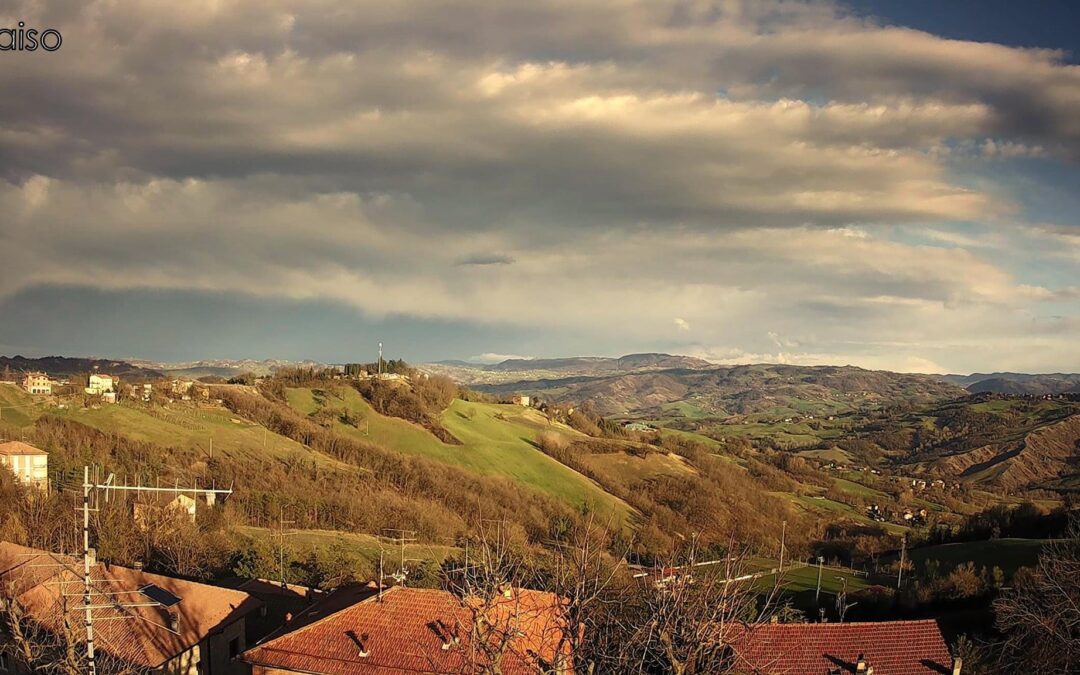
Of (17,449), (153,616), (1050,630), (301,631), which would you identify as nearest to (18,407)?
(17,449)

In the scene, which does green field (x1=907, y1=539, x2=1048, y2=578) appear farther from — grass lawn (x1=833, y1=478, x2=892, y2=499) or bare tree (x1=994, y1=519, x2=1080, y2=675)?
grass lawn (x1=833, y1=478, x2=892, y2=499)

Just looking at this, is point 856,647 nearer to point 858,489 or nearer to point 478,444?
point 478,444

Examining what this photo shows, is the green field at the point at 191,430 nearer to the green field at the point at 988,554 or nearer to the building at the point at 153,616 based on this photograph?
the building at the point at 153,616

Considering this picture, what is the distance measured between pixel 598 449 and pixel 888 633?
395 feet

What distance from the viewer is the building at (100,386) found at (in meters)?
115

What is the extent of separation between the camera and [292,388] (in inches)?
6083

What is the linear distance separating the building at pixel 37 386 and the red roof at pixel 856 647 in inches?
4610

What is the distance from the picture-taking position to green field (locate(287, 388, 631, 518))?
414 ft

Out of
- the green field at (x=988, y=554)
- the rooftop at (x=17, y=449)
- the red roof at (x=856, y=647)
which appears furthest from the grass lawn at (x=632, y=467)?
the red roof at (x=856, y=647)

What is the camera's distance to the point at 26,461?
76938 mm

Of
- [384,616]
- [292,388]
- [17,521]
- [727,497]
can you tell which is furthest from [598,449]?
[384,616]

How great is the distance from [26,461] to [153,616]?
56192 millimetres

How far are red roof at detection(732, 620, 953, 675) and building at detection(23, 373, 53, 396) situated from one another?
117 meters

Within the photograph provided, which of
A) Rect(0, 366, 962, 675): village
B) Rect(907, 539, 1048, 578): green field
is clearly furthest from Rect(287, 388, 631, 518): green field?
Rect(0, 366, 962, 675): village
